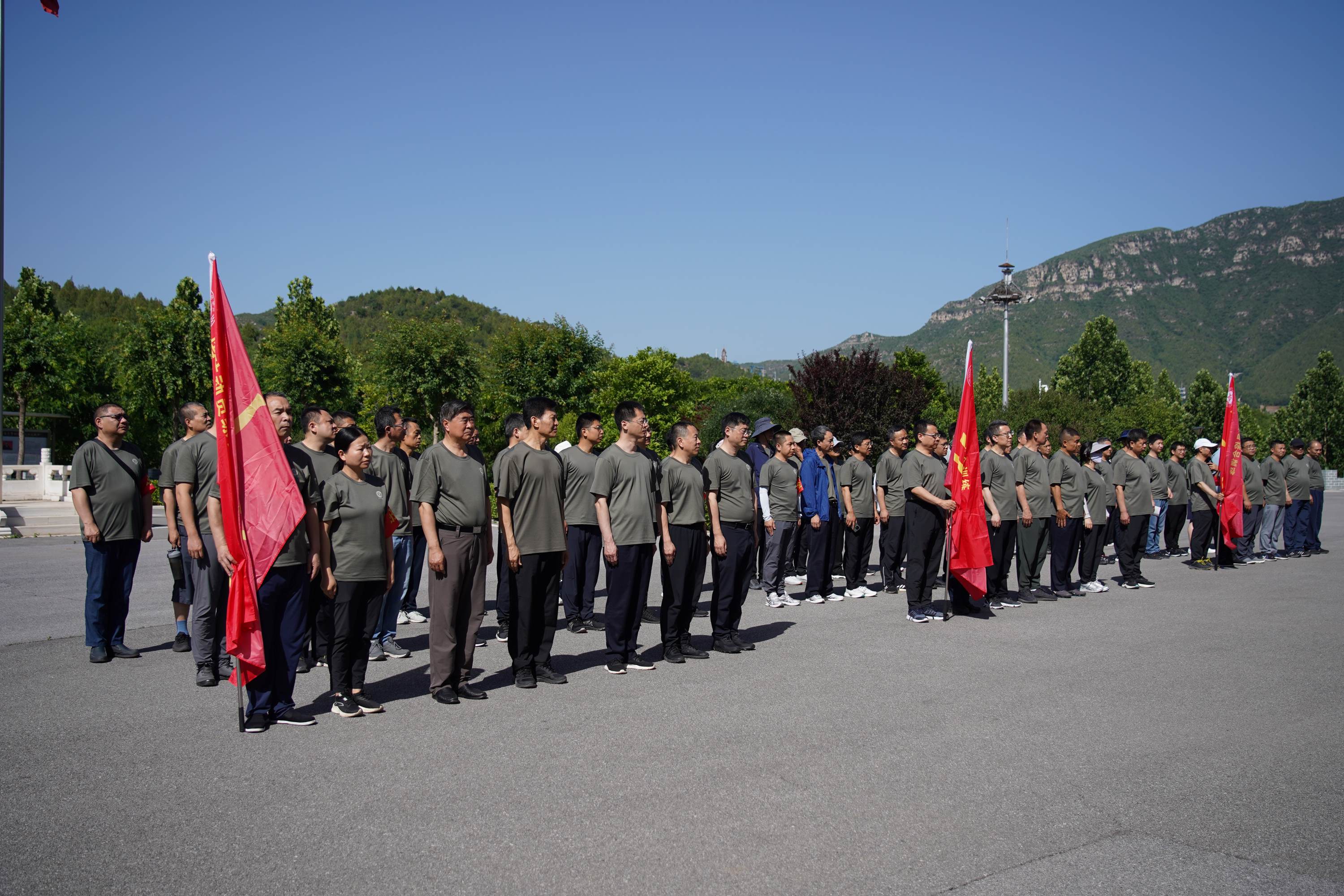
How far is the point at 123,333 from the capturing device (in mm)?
46719

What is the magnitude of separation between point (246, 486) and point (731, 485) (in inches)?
168

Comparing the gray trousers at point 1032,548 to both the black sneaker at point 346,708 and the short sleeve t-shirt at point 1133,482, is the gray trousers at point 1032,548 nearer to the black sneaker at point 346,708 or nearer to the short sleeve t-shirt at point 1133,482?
the short sleeve t-shirt at point 1133,482

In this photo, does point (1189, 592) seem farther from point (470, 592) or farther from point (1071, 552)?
point (470, 592)

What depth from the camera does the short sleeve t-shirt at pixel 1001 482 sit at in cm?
1074

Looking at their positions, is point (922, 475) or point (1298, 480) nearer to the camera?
point (922, 475)

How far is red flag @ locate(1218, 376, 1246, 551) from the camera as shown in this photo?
1400cm

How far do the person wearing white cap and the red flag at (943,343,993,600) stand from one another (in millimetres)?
6062

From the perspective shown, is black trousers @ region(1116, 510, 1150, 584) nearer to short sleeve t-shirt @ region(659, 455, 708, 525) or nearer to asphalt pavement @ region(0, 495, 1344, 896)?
asphalt pavement @ region(0, 495, 1344, 896)

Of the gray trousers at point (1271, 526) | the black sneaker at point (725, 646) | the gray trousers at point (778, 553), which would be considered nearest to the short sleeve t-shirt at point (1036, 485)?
the gray trousers at point (778, 553)

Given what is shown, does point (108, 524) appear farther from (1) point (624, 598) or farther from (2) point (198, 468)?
(1) point (624, 598)

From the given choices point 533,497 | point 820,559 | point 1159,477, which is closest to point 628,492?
point 533,497

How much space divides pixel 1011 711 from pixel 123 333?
5114cm

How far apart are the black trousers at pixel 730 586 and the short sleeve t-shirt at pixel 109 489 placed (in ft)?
15.7

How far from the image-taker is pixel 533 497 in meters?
6.67
